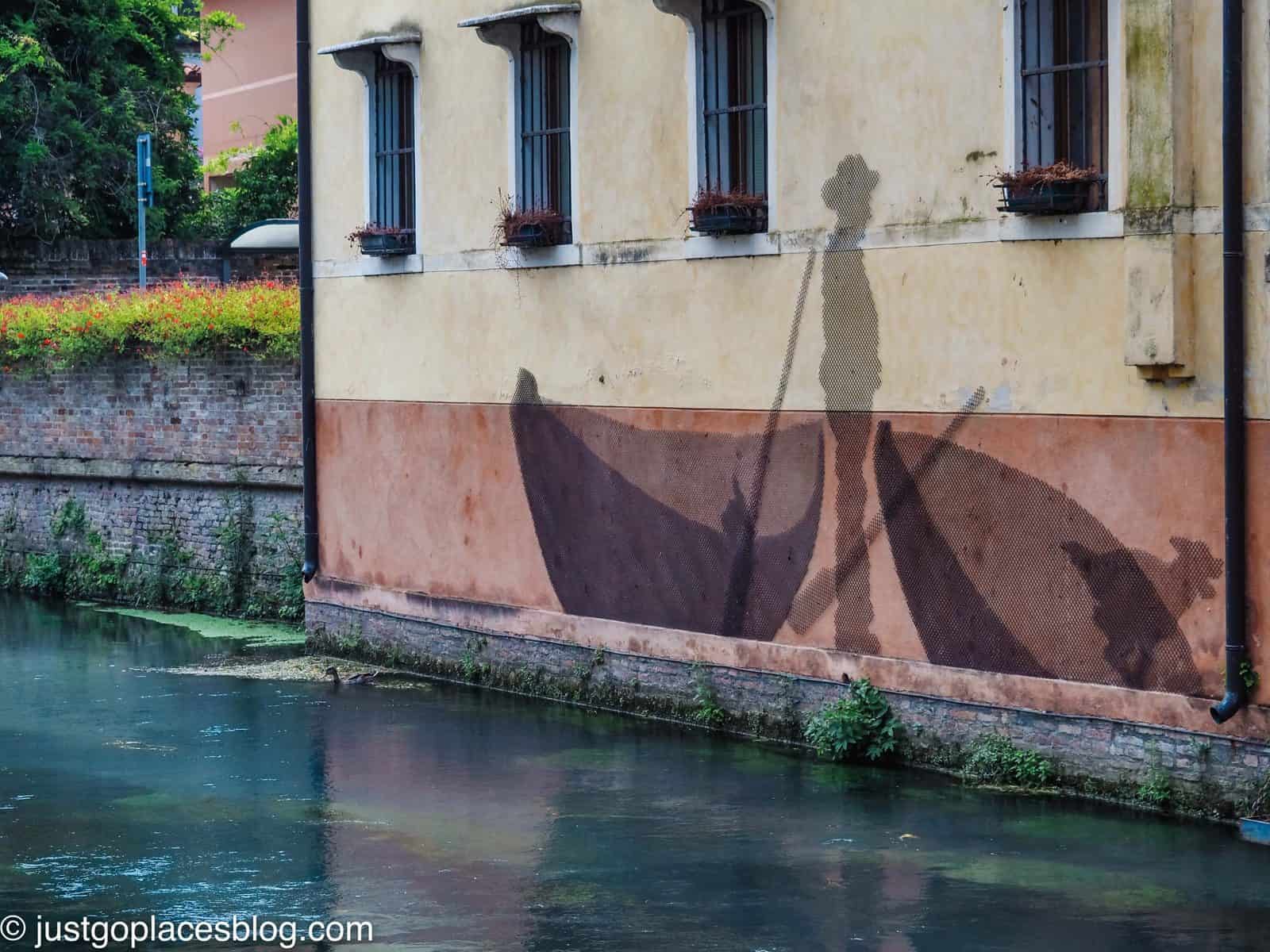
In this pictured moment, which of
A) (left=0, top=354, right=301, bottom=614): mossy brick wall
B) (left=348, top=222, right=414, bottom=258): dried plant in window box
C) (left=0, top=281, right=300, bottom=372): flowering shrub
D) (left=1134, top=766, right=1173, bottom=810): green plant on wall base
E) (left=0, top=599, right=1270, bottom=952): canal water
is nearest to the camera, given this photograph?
(left=0, top=599, right=1270, bottom=952): canal water

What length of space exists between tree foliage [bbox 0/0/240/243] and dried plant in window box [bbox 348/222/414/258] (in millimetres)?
13350

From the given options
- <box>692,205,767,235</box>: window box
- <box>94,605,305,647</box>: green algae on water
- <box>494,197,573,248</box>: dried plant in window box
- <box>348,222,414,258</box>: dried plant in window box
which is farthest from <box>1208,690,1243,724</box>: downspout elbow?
<box>94,605,305,647</box>: green algae on water

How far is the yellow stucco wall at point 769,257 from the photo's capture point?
1145cm

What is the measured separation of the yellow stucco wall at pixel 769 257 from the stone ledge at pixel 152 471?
228 centimetres

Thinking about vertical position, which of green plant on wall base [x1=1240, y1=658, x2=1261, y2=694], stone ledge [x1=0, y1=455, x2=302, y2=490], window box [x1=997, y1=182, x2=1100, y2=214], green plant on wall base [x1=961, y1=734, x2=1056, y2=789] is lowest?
green plant on wall base [x1=961, y1=734, x2=1056, y2=789]

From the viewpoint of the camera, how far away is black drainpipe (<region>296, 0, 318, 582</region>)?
712 inches

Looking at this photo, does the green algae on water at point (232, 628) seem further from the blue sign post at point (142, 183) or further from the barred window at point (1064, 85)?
the barred window at point (1064, 85)

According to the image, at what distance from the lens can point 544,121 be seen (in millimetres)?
15680

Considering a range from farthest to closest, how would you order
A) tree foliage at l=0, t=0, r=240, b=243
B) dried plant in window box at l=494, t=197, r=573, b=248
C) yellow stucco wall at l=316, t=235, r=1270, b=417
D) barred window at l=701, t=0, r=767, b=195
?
tree foliage at l=0, t=0, r=240, b=243, dried plant in window box at l=494, t=197, r=573, b=248, barred window at l=701, t=0, r=767, b=195, yellow stucco wall at l=316, t=235, r=1270, b=417

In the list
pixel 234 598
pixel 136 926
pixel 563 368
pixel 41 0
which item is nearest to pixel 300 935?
pixel 136 926

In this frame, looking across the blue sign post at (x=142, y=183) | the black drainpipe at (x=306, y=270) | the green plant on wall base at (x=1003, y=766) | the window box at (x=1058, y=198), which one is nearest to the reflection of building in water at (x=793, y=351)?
the window box at (x=1058, y=198)

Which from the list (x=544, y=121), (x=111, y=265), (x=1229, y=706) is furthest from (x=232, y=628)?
(x=1229, y=706)

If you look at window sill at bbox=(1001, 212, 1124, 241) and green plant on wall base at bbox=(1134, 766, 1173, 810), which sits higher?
window sill at bbox=(1001, 212, 1124, 241)

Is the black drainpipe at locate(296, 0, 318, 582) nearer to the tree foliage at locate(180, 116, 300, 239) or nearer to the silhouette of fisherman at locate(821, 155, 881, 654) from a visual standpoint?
the silhouette of fisherman at locate(821, 155, 881, 654)
